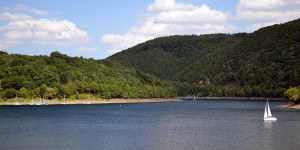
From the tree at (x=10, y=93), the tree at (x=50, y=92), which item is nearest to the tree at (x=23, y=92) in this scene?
the tree at (x=10, y=93)

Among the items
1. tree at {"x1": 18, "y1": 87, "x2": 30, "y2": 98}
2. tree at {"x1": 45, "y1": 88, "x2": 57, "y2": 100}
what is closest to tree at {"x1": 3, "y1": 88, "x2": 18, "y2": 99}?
Answer: tree at {"x1": 18, "y1": 87, "x2": 30, "y2": 98}

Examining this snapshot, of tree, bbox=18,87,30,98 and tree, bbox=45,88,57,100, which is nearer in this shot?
tree, bbox=18,87,30,98

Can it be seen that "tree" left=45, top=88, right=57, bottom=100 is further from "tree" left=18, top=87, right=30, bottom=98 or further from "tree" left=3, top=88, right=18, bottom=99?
"tree" left=3, top=88, right=18, bottom=99

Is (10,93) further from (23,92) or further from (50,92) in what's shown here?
(50,92)

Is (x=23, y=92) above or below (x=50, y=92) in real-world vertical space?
above

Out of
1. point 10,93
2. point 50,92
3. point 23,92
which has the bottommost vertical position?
point 10,93

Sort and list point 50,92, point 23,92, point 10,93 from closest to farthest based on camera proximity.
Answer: point 10,93 < point 23,92 < point 50,92

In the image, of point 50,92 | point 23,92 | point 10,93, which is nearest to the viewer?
point 10,93

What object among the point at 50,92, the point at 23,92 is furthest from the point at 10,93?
the point at 50,92

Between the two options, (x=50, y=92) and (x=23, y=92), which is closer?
(x=23, y=92)

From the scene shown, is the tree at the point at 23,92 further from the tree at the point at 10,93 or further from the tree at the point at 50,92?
the tree at the point at 50,92

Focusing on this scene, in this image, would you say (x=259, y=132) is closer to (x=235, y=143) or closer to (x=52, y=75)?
(x=235, y=143)

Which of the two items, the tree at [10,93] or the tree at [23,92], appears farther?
the tree at [23,92]

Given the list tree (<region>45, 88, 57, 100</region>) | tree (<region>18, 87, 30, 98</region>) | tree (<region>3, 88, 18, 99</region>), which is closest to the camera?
tree (<region>3, 88, 18, 99</region>)
